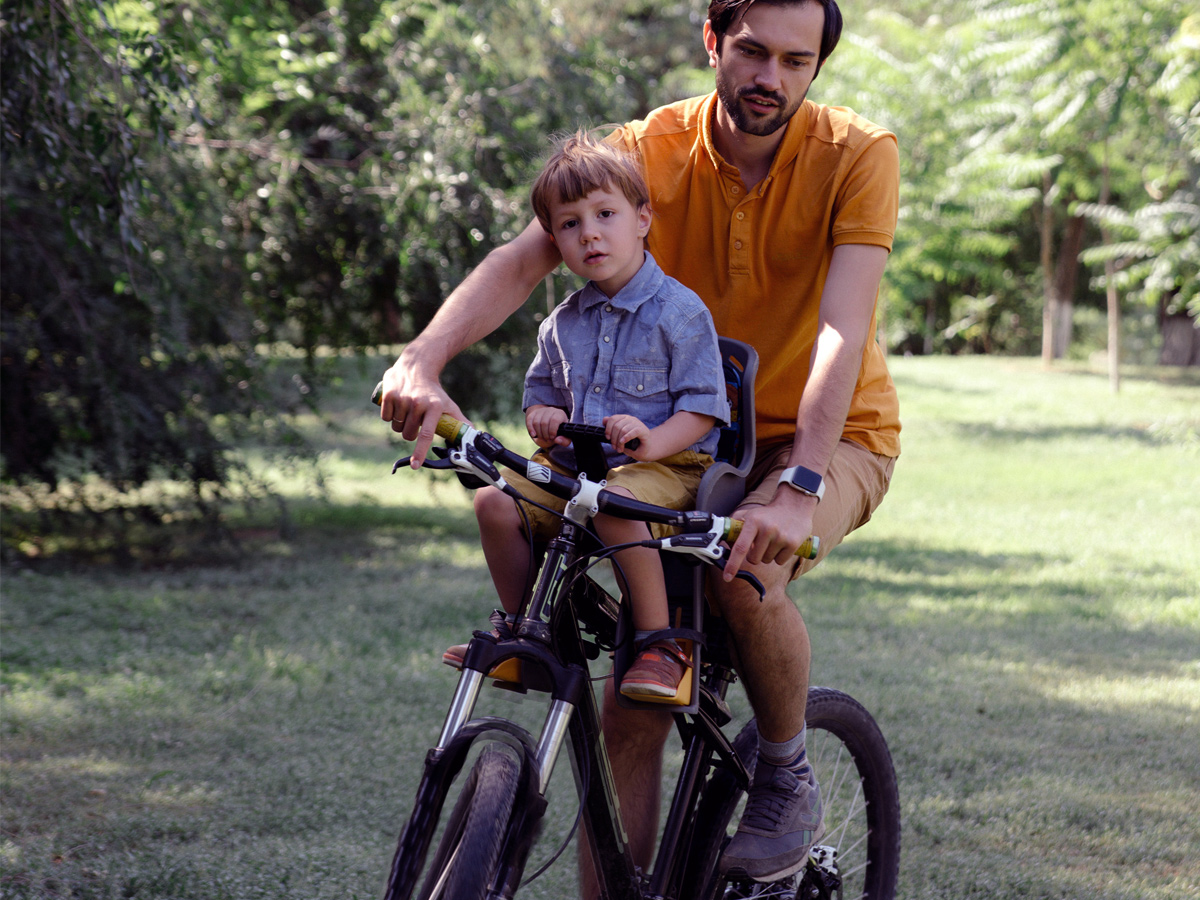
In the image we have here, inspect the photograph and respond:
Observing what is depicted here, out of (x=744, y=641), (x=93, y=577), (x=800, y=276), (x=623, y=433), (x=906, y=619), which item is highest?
(x=800, y=276)

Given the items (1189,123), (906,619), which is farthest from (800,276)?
(1189,123)

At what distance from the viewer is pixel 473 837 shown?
1.83 meters

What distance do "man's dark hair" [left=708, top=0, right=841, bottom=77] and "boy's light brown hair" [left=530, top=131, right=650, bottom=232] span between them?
438 mm

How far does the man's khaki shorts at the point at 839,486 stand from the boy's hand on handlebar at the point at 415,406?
27.8 inches

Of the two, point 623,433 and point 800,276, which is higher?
point 800,276

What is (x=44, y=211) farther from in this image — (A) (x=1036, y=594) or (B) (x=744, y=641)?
(A) (x=1036, y=594)

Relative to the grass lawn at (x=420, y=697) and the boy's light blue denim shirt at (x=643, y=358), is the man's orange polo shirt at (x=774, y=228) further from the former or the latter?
the grass lawn at (x=420, y=697)

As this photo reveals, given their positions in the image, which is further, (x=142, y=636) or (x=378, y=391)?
(x=142, y=636)

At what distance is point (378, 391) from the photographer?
6.97 ft

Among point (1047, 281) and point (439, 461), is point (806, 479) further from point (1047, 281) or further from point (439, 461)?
point (1047, 281)

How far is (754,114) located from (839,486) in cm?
85

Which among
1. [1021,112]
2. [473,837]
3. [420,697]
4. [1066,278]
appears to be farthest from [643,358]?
[1066,278]

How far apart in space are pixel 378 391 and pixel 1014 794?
10.6ft

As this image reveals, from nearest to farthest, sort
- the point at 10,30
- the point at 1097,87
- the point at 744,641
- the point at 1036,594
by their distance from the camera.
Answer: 1. the point at 744,641
2. the point at 10,30
3. the point at 1036,594
4. the point at 1097,87
